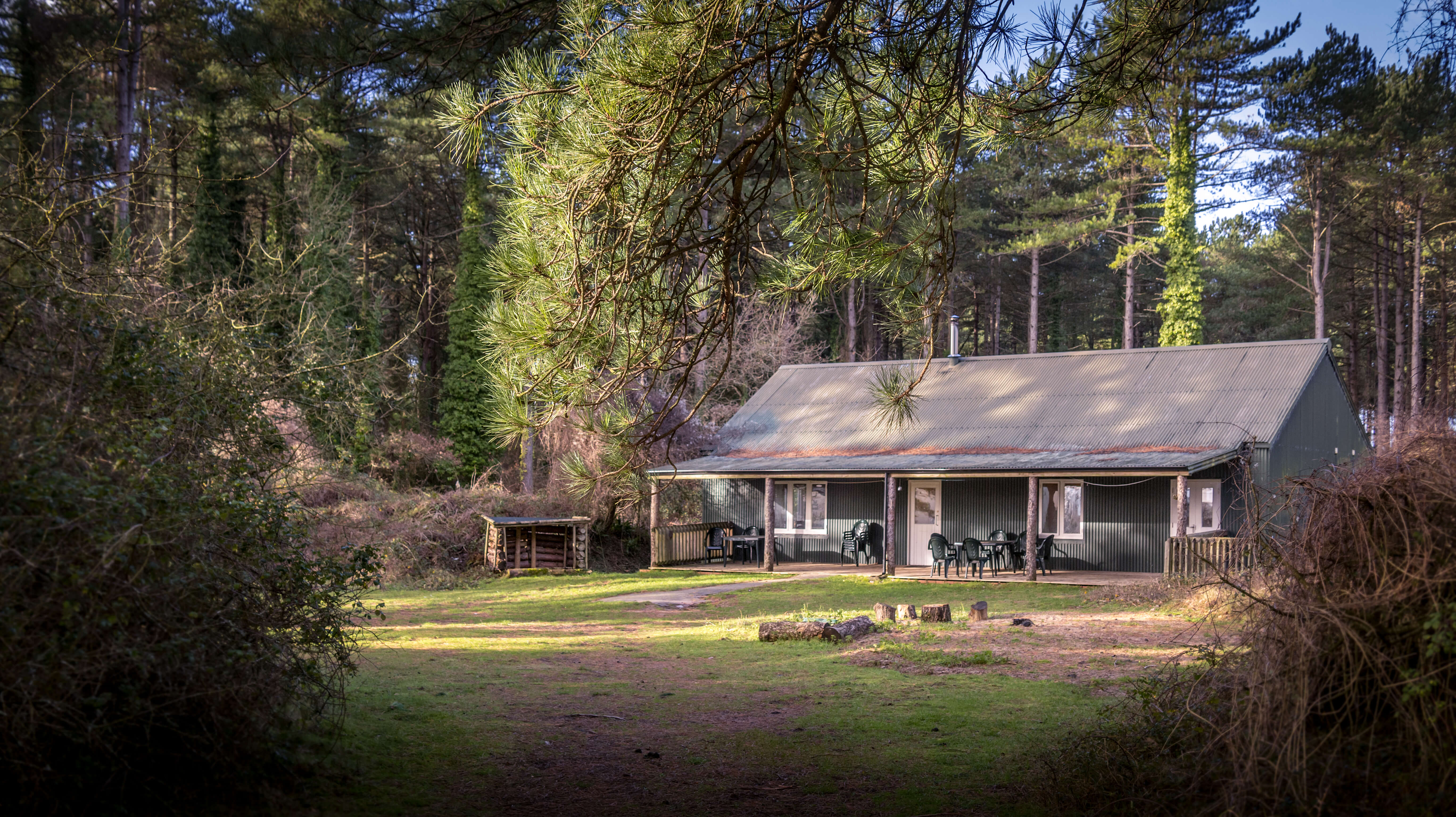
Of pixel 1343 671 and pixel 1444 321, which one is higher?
pixel 1444 321

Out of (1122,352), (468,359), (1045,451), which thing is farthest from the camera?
(468,359)

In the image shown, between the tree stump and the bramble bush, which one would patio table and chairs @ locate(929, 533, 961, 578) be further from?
the bramble bush

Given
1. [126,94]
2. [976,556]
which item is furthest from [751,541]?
[126,94]

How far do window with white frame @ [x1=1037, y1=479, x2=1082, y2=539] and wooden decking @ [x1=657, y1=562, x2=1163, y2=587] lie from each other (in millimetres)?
939

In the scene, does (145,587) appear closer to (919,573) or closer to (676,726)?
(676,726)

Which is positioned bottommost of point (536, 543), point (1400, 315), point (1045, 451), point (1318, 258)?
point (536, 543)

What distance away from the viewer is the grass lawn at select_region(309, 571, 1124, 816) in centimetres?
547

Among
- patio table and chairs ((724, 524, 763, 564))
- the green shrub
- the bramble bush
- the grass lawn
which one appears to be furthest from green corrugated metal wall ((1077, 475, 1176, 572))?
the green shrub

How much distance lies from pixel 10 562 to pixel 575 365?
2829mm

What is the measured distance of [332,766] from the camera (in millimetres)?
5453

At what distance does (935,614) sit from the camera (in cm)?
1284

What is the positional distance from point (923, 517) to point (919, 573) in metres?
2.20

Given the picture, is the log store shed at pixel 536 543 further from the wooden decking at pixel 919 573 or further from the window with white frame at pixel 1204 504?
the window with white frame at pixel 1204 504

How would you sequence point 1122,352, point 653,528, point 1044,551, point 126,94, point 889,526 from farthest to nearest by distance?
1. point 1122,352
2. point 653,528
3. point 889,526
4. point 1044,551
5. point 126,94
